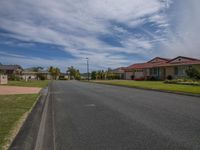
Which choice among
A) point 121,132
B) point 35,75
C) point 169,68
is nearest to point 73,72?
point 35,75

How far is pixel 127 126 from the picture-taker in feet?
23.1

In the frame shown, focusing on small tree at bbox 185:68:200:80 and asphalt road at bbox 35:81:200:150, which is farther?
small tree at bbox 185:68:200:80

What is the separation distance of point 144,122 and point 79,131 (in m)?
2.30

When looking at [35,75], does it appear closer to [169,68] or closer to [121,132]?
[169,68]

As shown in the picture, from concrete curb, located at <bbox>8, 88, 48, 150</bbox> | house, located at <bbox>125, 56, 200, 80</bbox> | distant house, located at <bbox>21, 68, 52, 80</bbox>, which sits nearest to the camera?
concrete curb, located at <bbox>8, 88, 48, 150</bbox>

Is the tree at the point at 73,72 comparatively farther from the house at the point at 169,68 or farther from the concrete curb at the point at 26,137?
the concrete curb at the point at 26,137

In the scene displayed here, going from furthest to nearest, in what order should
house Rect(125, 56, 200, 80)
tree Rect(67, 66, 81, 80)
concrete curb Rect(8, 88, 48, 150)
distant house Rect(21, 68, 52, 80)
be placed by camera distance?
tree Rect(67, 66, 81, 80) → distant house Rect(21, 68, 52, 80) → house Rect(125, 56, 200, 80) → concrete curb Rect(8, 88, 48, 150)

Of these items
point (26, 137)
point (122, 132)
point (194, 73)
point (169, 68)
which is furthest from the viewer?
point (169, 68)

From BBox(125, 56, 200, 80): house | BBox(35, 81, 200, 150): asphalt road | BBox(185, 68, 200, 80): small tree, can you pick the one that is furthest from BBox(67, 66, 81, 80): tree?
BBox(35, 81, 200, 150): asphalt road

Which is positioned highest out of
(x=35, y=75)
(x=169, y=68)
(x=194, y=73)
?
(x=169, y=68)

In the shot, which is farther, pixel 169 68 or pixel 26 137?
pixel 169 68

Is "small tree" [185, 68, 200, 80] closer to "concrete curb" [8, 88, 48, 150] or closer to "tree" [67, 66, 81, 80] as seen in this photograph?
"concrete curb" [8, 88, 48, 150]

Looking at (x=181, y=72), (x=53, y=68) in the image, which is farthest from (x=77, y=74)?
(x=181, y=72)

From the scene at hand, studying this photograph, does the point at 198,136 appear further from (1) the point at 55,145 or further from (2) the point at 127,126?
(1) the point at 55,145
